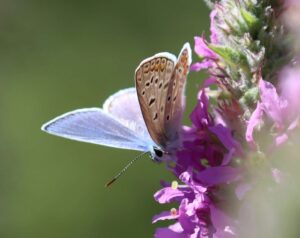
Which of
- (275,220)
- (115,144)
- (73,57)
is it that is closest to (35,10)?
(73,57)

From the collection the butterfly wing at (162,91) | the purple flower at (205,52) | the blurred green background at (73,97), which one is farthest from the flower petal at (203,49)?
the blurred green background at (73,97)

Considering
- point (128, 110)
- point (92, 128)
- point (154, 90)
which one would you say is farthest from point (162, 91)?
point (92, 128)

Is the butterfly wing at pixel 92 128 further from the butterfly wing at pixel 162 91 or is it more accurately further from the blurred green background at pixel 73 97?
the blurred green background at pixel 73 97

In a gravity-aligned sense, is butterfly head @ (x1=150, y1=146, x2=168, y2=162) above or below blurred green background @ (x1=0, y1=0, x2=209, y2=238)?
above

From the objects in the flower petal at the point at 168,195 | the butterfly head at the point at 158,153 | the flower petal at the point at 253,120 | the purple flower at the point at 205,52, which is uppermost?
the purple flower at the point at 205,52

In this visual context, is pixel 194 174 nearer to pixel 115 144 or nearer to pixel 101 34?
pixel 115 144

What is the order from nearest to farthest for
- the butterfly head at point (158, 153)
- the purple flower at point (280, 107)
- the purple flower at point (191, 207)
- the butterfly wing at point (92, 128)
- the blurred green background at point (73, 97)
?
the purple flower at point (280, 107), the purple flower at point (191, 207), the butterfly wing at point (92, 128), the butterfly head at point (158, 153), the blurred green background at point (73, 97)

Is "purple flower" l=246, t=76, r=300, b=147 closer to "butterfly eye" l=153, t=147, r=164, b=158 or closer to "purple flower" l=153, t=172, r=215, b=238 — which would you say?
"purple flower" l=153, t=172, r=215, b=238

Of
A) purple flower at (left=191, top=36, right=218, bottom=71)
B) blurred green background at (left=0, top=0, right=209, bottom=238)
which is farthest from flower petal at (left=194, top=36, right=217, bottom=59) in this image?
blurred green background at (left=0, top=0, right=209, bottom=238)
